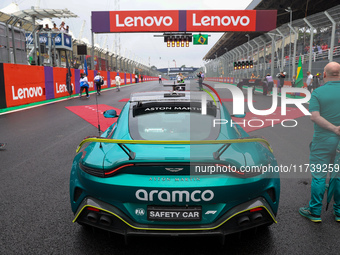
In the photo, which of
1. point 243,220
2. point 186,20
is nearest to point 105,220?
point 243,220

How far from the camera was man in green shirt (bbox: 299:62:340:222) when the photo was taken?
10.3ft

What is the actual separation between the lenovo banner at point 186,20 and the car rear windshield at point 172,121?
28294 millimetres

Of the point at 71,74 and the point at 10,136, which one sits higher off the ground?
the point at 71,74

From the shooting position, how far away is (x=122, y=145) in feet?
8.55

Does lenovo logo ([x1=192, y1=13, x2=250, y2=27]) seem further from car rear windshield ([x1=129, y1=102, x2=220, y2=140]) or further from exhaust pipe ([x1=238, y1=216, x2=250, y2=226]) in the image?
exhaust pipe ([x1=238, y1=216, x2=250, y2=226])

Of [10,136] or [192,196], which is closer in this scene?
[192,196]

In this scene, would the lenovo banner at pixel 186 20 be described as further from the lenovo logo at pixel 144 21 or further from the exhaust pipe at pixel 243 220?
the exhaust pipe at pixel 243 220

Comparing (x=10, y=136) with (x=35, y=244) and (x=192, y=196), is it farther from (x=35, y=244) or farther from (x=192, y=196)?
(x=192, y=196)

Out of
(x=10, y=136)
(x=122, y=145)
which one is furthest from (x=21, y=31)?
(x=122, y=145)

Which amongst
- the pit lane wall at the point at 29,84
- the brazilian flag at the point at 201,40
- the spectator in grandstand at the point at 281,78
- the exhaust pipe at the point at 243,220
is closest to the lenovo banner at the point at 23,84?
the pit lane wall at the point at 29,84

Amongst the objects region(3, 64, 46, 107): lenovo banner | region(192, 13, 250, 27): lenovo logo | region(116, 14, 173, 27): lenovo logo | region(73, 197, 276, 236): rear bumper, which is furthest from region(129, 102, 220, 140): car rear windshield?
region(116, 14, 173, 27): lenovo logo

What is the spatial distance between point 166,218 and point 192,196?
0.26 metres

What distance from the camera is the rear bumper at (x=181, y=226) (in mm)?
2344

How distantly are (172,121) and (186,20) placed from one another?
28757 millimetres
